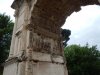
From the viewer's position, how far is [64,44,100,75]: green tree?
21172 millimetres

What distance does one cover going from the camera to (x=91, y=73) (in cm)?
2148

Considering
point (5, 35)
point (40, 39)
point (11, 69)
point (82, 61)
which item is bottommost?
point (11, 69)

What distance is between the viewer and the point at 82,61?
21.8 m

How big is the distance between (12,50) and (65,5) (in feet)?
9.89

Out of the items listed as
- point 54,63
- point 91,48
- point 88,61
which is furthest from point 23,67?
point 91,48

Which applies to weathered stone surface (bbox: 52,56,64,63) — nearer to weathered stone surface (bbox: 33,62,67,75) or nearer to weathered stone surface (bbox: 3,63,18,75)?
weathered stone surface (bbox: 33,62,67,75)

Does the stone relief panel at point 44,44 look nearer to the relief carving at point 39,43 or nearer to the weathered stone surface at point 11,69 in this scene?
the relief carving at point 39,43

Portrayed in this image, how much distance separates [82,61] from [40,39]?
15.4 m

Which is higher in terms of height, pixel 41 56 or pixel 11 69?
pixel 41 56

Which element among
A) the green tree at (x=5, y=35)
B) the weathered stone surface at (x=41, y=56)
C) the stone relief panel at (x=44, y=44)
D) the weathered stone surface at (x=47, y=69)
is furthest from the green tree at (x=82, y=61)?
the weathered stone surface at (x=41, y=56)

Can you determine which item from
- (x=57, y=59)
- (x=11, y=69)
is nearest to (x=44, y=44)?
(x=57, y=59)

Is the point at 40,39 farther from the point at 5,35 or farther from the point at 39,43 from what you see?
the point at 5,35

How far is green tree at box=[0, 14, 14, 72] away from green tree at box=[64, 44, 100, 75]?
760 centimetres

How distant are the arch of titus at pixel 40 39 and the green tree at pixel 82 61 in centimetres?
1400
